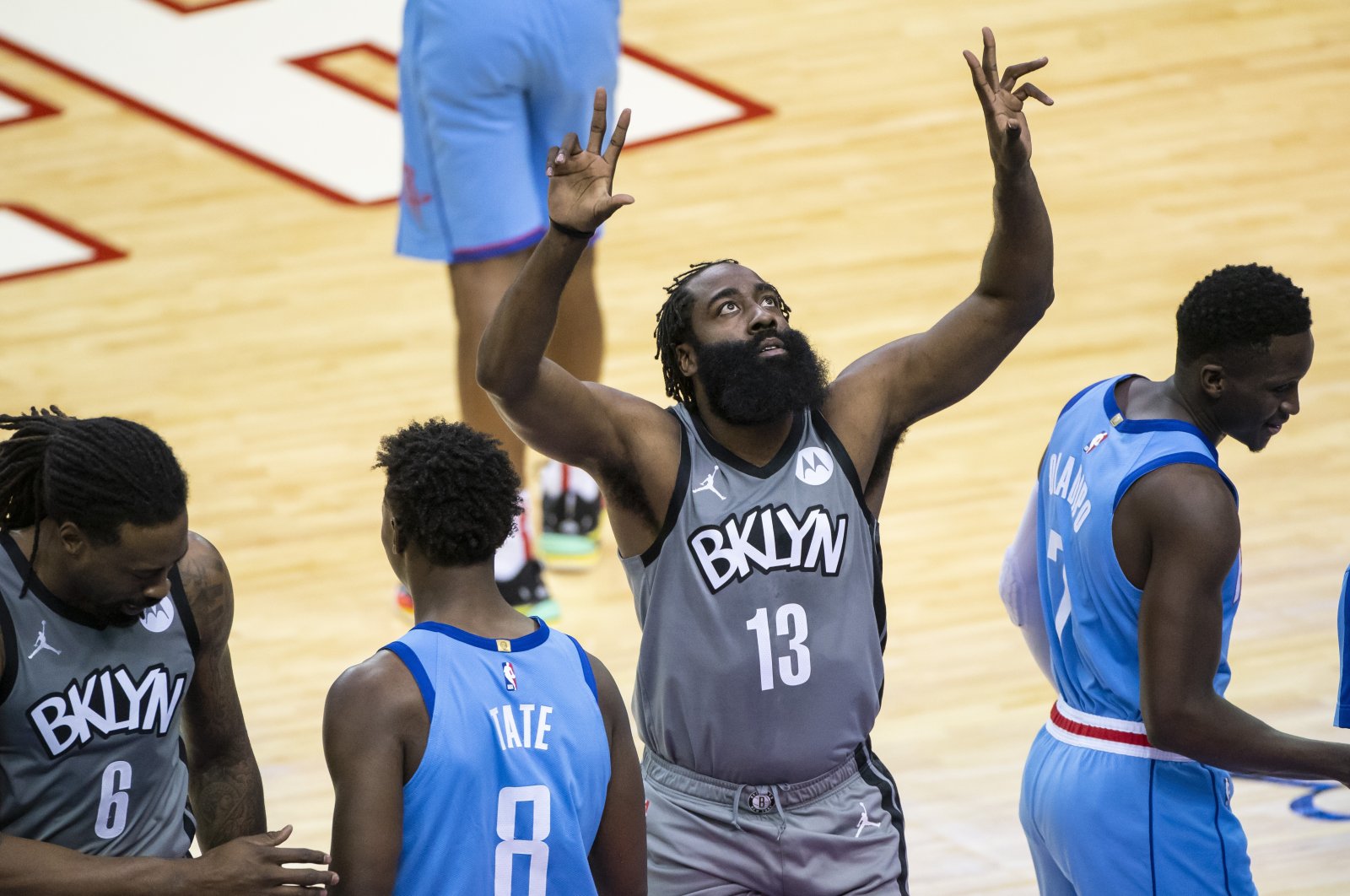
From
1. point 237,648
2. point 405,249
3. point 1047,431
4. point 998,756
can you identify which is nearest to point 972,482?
point 1047,431

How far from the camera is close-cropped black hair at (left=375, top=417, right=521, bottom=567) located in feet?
9.18

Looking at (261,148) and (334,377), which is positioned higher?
(261,148)

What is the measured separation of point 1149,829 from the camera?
10.6ft

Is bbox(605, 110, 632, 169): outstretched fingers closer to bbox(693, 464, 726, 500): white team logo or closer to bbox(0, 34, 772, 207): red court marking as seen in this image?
bbox(693, 464, 726, 500): white team logo

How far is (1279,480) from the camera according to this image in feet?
19.7

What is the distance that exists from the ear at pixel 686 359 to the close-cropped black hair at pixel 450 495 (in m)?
0.67

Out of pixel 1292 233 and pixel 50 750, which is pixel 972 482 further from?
pixel 50 750

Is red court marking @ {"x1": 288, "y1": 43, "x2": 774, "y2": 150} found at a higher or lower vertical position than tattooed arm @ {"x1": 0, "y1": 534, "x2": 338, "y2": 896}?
higher

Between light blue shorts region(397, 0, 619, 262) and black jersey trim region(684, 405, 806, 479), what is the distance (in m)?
2.16

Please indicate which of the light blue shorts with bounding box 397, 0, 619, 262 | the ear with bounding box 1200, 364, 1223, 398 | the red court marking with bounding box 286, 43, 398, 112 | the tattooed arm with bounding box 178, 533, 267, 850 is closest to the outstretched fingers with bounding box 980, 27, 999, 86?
the ear with bounding box 1200, 364, 1223, 398

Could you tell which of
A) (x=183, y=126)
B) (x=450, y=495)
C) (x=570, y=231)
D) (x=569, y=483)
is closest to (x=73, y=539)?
(x=450, y=495)

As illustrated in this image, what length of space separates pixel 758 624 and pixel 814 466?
0.30m

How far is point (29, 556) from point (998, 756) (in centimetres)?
267

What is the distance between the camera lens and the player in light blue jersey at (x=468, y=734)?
8.61 ft
